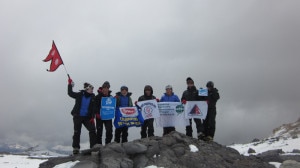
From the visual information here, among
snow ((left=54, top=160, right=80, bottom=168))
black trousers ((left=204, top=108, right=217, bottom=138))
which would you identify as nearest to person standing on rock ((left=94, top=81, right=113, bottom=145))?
snow ((left=54, top=160, right=80, bottom=168))

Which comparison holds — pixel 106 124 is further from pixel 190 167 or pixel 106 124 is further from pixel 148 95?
pixel 190 167

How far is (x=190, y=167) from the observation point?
12211 millimetres

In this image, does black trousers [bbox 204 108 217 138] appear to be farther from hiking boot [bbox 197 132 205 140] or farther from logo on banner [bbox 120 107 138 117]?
logo on banner [bbox 120 107 138 117]

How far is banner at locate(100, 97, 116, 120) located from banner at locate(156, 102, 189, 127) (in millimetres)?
2265

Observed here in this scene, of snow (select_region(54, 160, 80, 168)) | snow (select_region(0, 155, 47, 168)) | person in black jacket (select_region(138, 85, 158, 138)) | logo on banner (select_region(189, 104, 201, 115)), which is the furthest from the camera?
snow (select_region(0, 155, 47, 168))

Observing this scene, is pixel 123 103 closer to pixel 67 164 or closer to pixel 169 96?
pixel 169 96

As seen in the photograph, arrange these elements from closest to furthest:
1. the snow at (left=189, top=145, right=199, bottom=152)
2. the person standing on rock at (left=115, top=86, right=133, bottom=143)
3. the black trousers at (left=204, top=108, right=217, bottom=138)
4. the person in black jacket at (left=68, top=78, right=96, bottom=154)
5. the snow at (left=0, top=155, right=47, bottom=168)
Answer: the snow at (left=189, top=145, right=199, bottom=152) < the person in black jacket at (left=68, top=78, right=96, bottom=154) < the person standing on rock at (left=115, top=86, right=133, bottom=143) < the black trousers at (left=204, top=108, right=217, bottom=138) < the snow at (left=0, top=155, right=47, bottom=168)

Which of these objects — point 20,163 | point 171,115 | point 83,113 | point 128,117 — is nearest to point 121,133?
point 128,117

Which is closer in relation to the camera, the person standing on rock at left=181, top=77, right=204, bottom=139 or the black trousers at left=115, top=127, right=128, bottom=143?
the black trousers at left=115, top=127, right=128, bottom=143

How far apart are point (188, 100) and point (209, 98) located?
3.18ft

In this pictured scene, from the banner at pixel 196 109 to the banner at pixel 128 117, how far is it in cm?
217

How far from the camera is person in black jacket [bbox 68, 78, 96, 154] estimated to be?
43.3ft

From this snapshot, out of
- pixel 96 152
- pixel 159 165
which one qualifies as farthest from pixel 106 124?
pixel 159 165

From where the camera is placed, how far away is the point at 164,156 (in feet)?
40.7
